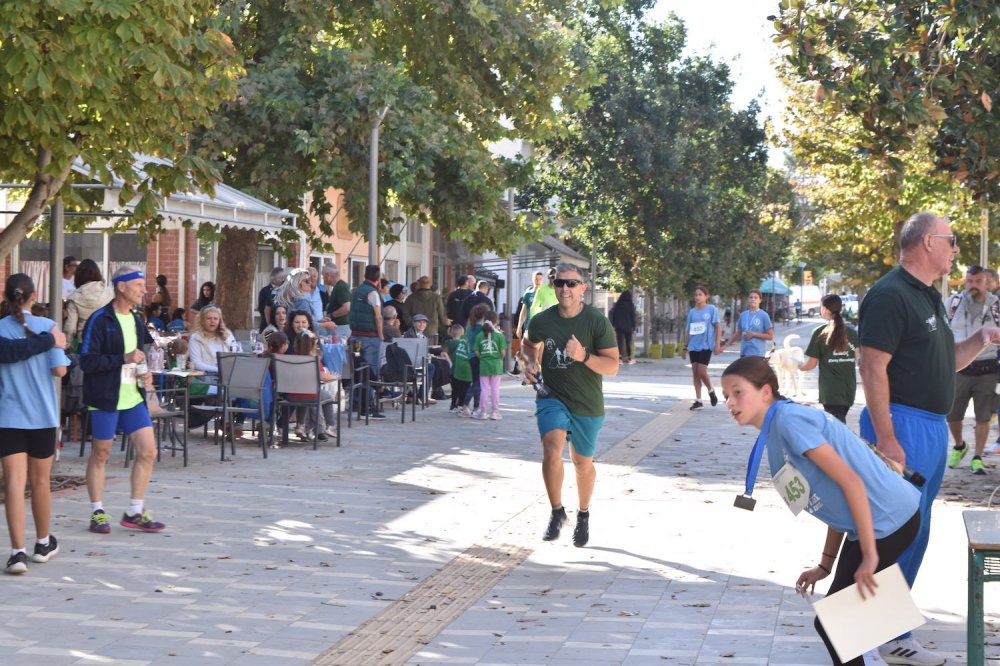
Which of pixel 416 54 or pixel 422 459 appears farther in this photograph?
pixel 416 54

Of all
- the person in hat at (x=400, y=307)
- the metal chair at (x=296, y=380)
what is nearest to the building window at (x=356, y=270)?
the person in hat at (x=400, y=307)

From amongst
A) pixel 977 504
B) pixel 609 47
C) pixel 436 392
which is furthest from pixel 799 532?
pixel 609 47

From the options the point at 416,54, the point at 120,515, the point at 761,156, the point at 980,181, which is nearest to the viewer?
the point at 120,515

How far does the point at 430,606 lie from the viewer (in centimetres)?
714

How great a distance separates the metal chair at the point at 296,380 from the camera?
13984 millimetres

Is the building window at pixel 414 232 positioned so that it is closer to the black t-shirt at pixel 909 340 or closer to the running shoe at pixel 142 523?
the running shoe at pixel 142 523

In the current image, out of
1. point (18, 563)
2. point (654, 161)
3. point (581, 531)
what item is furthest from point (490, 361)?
point (654, 161)

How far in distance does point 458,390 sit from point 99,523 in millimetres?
10300

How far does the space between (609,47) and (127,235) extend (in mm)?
16266

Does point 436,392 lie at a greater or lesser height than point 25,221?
lesser

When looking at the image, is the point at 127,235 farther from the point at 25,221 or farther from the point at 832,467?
the point at 832,467

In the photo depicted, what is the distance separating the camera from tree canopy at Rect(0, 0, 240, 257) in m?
9.07

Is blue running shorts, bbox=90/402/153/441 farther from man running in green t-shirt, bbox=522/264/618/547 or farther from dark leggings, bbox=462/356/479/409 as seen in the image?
dark leggings, bbox=462/356/479/409

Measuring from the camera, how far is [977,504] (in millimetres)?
10625
